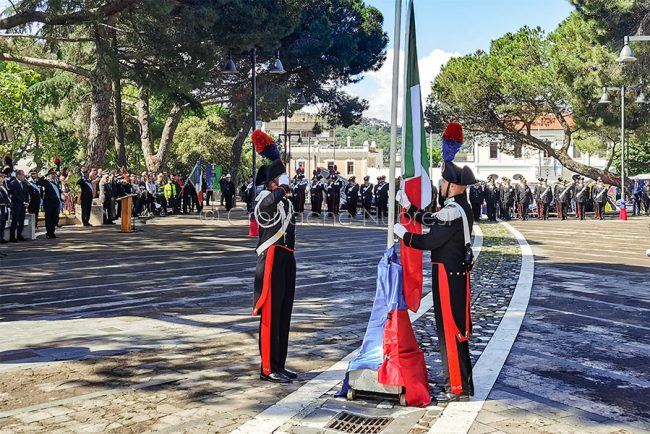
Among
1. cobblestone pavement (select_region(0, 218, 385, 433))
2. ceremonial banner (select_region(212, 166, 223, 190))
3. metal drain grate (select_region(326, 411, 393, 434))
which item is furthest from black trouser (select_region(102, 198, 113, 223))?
metal drain grate (select_region(326, 411, 393, 434))

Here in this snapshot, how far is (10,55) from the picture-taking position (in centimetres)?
2197

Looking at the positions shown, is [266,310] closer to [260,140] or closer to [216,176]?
[260,140]

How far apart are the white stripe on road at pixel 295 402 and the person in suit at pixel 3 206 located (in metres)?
13.7

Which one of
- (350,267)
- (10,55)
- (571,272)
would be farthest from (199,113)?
(571,272)

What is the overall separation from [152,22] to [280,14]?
32.5 ft

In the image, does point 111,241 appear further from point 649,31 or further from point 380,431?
point 649,31

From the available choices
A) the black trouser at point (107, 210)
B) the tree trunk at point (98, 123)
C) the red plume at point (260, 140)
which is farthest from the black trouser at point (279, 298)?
the tree trunk at point (98, 123)

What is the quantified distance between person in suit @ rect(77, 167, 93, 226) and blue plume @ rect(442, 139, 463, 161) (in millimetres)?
19876

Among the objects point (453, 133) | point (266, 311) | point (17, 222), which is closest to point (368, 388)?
point (266, 311)

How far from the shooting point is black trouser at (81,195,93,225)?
25.4 meters

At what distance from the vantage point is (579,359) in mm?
7383

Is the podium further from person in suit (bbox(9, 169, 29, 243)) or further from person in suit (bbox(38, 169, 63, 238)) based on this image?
person in suit (bbox(9, 169, 29, 243))

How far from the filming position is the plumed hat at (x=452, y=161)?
20.0 feet

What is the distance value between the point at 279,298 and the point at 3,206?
1460cm
